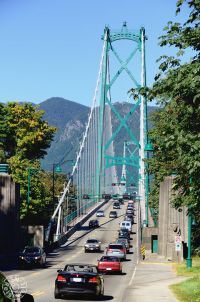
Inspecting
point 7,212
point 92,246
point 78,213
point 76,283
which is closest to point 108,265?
point 76,283

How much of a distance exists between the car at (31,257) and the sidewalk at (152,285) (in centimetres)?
650

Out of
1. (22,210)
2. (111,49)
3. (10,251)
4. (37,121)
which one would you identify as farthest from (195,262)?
(111,49)

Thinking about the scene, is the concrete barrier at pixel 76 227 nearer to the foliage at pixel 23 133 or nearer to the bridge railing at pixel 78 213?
the bridge railing at pixel 78 213

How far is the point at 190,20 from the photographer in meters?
19.6

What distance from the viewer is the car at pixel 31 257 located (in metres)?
48.2

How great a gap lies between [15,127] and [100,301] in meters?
80.7

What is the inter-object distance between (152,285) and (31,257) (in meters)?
15.8

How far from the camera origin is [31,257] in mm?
49344

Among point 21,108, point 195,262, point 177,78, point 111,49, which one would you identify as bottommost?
point 195,262

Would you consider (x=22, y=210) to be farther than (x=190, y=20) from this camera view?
Yes

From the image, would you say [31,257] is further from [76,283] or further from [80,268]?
[76,283]

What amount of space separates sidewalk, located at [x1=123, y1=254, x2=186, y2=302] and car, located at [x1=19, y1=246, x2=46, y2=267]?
650cm

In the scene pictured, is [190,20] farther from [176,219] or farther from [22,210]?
[22,210]

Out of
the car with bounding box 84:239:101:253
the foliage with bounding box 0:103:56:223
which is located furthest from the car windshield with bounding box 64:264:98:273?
the foliage with bounding box 0:103:56:223
